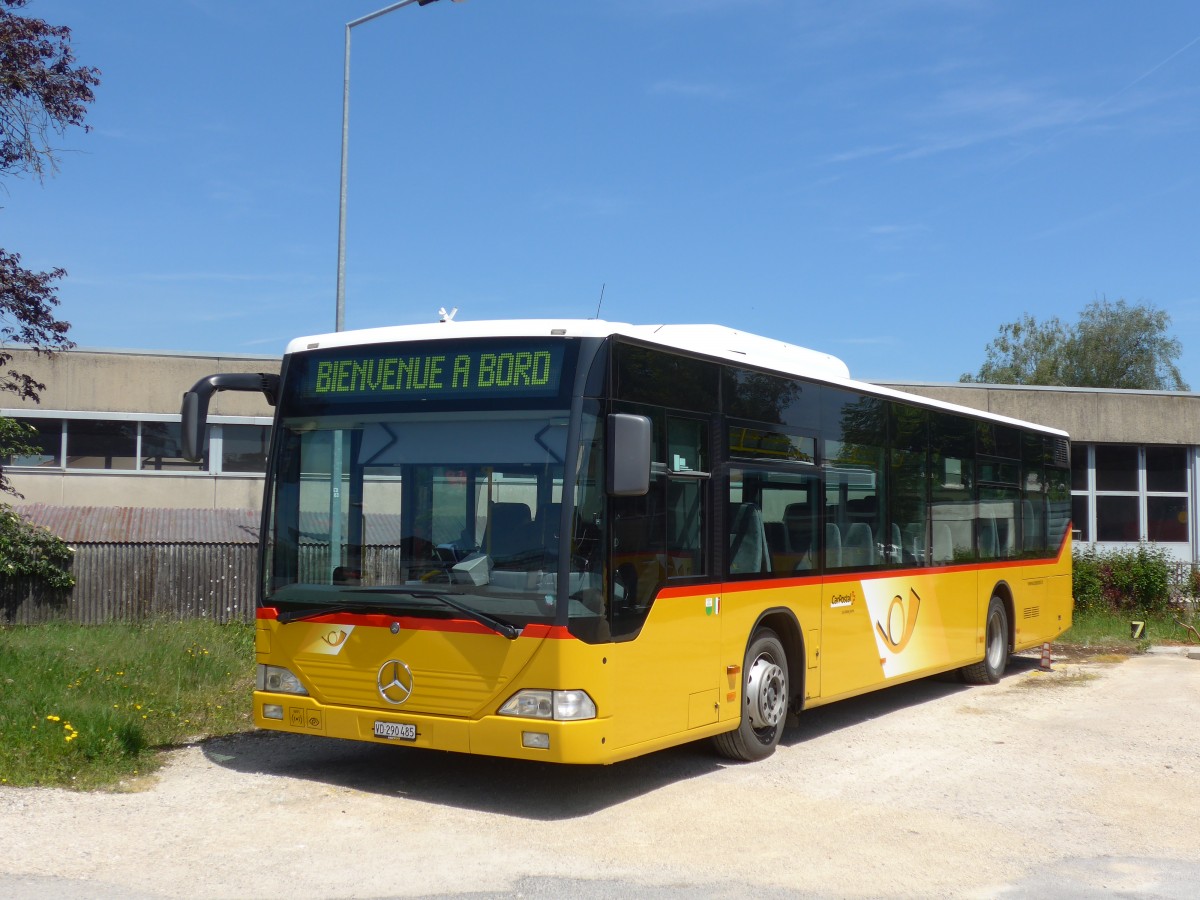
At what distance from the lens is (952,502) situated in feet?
43.1

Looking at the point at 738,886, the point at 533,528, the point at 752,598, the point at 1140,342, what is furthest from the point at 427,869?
the point at 1140,342

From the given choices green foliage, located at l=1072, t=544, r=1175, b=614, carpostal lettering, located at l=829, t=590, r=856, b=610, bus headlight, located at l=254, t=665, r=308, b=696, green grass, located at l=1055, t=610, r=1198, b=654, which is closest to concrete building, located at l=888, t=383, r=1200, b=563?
green foliage, located at l=1072, t=544, r=1175, b=614

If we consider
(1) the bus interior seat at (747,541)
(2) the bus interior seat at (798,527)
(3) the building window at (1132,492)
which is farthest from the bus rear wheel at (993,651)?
(3) the building window at (1132,492)

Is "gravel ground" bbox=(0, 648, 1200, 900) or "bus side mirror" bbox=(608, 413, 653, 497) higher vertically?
"bus side mirror" bbox=(608, 413, 653, 497)

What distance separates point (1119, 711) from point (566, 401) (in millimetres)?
8059

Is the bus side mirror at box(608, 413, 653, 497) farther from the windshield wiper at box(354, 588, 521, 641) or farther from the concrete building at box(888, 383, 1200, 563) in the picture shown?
the concrete building at box(888, 383, 1200, 563)

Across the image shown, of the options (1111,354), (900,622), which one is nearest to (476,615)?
(900,622)

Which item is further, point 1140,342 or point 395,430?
point 1140,342

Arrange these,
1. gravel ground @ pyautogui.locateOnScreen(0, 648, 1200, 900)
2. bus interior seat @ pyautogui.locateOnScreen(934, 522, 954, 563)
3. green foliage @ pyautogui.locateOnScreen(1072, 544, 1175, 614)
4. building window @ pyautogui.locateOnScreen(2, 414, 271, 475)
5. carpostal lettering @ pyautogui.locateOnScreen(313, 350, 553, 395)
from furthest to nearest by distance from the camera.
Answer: building window @ pyautogui.locateOnScreen(2, 414, 271, 475), green foliage @ pyautogui.locateOnScreen(1072, 544, 1175, 614), bus interior seat @ pyautogui.locateOnScreen(934, 522, 954, 563), carpostal lettering @ pyautogui.locateOnScreen(313, 350, 553, 395), gravel ground @ pyautogui.locateOnScreen(0, 648, 1200, 900)

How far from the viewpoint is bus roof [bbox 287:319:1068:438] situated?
25.3ft

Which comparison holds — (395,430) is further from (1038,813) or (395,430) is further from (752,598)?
(1038,813)

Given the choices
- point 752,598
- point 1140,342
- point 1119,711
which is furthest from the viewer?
point 1140,342

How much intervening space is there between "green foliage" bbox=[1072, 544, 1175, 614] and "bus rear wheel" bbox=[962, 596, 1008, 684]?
9.04 metres

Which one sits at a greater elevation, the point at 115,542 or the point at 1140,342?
the point at 1140,342
